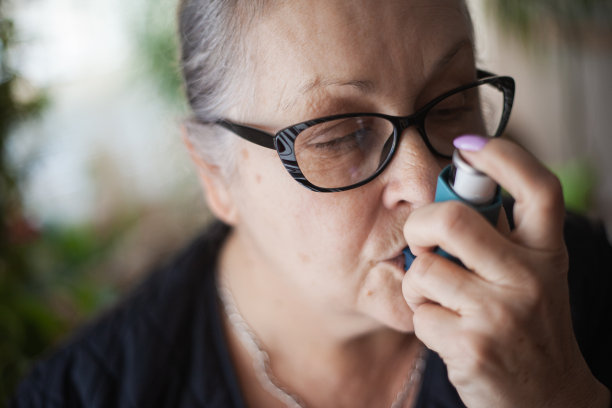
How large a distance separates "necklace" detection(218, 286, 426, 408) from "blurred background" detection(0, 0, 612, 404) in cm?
62

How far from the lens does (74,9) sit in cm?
286

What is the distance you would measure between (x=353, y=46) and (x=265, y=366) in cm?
80

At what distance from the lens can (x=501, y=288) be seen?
64cm

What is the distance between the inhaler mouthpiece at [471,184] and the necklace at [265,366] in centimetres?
63

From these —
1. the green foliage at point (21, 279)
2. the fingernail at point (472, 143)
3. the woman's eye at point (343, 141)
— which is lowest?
the green foliage at point (21, 279)

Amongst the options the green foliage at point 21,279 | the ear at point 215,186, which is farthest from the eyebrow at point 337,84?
the green foliage at point 21,279

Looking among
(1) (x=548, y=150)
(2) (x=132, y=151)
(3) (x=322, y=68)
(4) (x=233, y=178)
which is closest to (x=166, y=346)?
(4) (x=233, y=178)

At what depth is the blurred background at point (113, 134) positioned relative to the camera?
1.94 metres

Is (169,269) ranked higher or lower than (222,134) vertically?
lower

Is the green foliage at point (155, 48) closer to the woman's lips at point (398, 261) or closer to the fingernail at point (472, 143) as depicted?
the woman's lips at point (398, 261)

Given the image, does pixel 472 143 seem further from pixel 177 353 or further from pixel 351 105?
pixel 177 353

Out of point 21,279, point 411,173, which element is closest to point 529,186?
point 411,173

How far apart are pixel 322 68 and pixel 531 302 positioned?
477 millimetres

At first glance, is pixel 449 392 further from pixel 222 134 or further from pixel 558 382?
pixel 222 134
